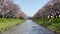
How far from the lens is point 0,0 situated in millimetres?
46281

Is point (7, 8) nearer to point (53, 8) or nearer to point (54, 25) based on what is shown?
point (53, 8)

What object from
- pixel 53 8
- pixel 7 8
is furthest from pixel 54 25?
pixel 7 8

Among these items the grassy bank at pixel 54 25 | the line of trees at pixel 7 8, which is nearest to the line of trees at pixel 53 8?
the grassy bank at pixel 54 25

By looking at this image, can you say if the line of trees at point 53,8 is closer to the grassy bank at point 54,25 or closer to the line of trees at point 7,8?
the grassy bank at point 54,25

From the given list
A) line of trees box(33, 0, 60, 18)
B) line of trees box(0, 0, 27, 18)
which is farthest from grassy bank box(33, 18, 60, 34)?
line of trees box(0, 0, 27, 18)

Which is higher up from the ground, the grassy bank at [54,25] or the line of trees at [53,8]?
the line of trees at [53,8]

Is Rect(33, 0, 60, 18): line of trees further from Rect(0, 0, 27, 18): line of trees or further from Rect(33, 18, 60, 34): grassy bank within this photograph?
Rect(0, 0, 27, 18): line of trees

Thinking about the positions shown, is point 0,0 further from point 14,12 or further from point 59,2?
point 14,12

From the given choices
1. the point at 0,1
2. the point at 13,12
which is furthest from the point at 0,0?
the point at 13,12

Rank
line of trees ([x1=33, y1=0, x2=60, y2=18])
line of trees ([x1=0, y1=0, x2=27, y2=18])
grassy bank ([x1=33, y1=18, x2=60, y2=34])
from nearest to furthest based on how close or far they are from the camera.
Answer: grassy bank ([x1=33, y1=18, x2=60, y2=34]) < line of trees ([x1=0, y1=0, x2=27, y2=18]) < line of trees ([x1=33, y1=0, x2=60, y2=18])

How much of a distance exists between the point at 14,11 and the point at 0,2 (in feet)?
115

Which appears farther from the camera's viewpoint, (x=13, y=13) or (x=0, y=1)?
(x=13, y=13)

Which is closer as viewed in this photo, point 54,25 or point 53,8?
point 54,25

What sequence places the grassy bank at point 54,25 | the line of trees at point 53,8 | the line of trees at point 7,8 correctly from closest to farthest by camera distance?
the grassy bank at point 54,25
the line of trees at point 7,8
the line of trees at point 53,8
